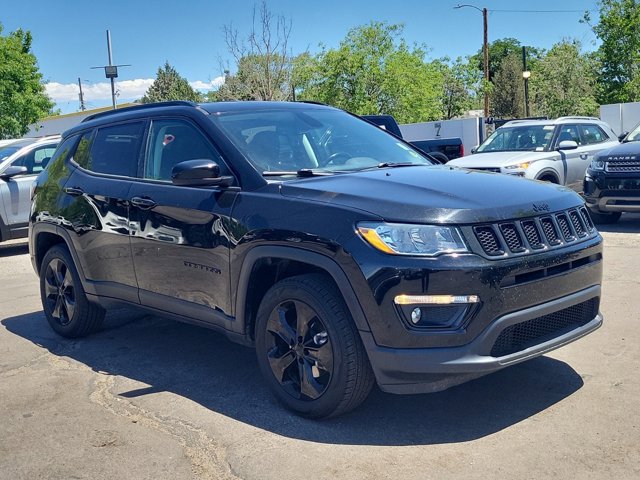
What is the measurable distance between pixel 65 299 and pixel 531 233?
4.01m

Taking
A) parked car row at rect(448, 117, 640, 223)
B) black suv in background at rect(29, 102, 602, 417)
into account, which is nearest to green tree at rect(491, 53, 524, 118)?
parked car row at rect(448, 117, 640, 223)

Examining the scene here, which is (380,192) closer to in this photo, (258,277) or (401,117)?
(258,277)

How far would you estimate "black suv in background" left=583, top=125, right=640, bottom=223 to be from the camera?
1004 cm

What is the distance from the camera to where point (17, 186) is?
11.4m

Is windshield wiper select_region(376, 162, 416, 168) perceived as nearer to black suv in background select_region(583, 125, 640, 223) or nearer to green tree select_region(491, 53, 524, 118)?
black suv in background select_region(583, 125, 640, 223)

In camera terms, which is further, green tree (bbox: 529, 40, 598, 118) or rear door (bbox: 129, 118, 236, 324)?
green tree (bbox: 529, 40, 598, 118)

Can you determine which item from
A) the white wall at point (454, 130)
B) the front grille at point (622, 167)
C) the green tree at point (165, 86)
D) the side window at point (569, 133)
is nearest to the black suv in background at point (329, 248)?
the front grille at point (622, 167)

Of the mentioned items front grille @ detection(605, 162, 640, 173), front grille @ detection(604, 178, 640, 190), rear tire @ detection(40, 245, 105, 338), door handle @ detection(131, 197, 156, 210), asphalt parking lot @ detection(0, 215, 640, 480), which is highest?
door handle @ detection(131, 197, 156, 210)

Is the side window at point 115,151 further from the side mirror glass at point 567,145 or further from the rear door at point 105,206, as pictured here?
the side mirror glass at point 567,145

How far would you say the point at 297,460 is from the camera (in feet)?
11.9

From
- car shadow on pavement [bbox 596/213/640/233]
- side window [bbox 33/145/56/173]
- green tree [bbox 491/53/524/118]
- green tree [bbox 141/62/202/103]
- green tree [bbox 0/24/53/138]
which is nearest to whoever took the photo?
car shadow on pavement [bbox 596/213/640/233]

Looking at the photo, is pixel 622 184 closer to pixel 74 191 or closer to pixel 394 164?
pixel 394 164

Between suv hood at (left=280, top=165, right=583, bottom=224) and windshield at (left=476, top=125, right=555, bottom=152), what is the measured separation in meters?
8.21

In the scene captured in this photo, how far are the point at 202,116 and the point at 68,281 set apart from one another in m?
2.13
